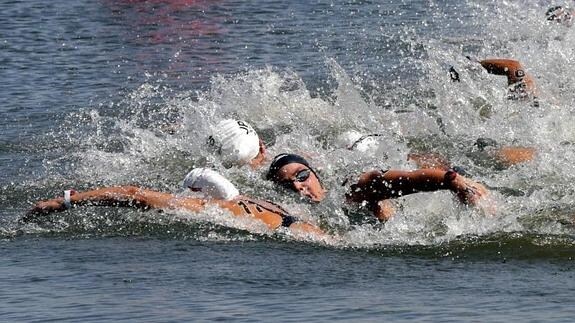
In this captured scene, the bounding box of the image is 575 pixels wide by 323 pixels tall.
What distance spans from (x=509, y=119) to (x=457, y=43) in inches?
275

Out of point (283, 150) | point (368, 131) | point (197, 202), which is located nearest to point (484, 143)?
point (368, 131)

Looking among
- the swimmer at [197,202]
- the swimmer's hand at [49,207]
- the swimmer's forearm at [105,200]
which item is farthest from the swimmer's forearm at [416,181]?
the swimmer's hand at [49,207]

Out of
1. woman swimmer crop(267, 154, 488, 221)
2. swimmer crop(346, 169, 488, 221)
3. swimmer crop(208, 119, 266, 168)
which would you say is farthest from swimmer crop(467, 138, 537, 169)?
swimmer crop(346, 169, 488, 221)

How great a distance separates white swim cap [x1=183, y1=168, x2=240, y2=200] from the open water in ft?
0.56

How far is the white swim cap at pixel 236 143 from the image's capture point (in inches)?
473

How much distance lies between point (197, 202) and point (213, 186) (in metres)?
0.18

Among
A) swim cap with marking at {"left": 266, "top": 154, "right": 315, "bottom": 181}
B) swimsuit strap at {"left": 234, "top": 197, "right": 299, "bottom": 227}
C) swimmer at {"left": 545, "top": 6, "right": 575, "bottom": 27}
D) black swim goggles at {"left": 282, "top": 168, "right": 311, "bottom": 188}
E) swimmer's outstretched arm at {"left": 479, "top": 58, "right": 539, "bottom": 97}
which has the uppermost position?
swimmer at {"left": 545, "top": 6, "right": 575, "bottom": 27}

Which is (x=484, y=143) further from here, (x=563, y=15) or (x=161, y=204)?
(x=563, y=15)

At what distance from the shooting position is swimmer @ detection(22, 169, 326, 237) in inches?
392

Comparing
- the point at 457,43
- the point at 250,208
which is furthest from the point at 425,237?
the point at 457,43

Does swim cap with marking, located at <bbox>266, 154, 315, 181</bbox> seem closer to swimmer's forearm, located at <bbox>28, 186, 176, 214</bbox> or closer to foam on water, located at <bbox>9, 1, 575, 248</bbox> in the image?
foam on water, located at <bbox>9, 1, 575, 248</bbox>

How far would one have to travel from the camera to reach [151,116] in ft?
53.3

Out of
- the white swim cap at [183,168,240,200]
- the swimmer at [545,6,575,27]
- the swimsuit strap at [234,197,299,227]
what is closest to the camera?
the swimsuit strap at [234,197,299,227]

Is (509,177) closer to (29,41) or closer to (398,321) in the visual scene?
(398,321)
